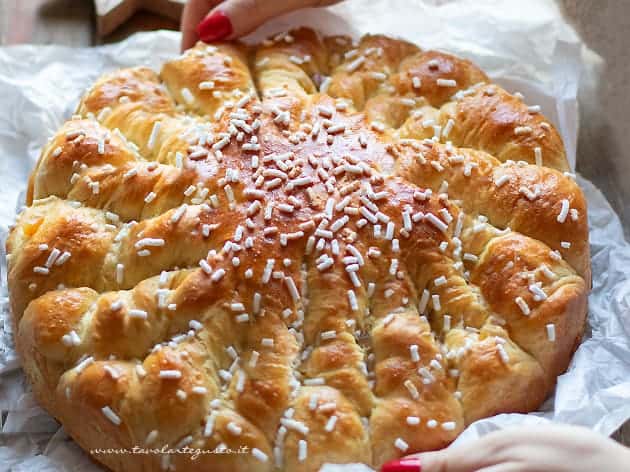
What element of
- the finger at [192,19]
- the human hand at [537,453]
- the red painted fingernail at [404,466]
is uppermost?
the finger at [192,19]

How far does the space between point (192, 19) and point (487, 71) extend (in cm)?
107

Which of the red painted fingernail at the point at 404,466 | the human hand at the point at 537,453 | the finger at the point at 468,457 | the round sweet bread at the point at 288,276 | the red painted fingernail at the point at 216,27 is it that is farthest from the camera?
the red painted fingernail at the point at 216,27

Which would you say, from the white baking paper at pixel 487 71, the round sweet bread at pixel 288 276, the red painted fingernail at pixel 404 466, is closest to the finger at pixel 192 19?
the white baking paper at pixel 487 71

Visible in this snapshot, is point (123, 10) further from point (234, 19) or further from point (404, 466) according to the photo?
point (404, 466)

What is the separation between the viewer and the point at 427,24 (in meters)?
3.03

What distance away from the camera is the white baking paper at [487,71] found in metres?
2.04

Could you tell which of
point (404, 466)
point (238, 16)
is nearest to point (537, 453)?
point (404, 466)

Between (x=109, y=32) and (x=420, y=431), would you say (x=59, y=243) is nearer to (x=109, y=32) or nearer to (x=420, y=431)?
(x=420, y=431)

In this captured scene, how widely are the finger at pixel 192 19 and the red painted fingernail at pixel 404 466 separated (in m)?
1.69

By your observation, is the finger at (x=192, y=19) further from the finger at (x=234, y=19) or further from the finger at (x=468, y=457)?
the finger at (x=468, y=457)

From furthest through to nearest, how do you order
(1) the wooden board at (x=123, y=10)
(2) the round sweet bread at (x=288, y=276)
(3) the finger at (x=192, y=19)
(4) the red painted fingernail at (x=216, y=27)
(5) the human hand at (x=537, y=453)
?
(1) the wooden board at (x=123, y=10), (3) the finger at (x=192, y=19), (4) the red painted fingernail at (x=216, y=27), (2) the round sweet bread at (x=288, y=276), (5) the human hand at (x=537, y=453)

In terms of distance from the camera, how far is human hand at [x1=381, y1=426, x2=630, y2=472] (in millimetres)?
1497

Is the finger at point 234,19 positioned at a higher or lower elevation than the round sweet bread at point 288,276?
higher

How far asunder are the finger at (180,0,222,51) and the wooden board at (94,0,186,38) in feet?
1.65
